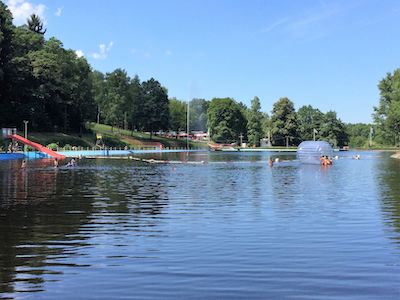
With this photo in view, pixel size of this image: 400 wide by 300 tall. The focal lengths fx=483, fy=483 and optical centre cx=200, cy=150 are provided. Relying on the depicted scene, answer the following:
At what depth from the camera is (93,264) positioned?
12.4 m

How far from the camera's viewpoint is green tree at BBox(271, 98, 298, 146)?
183 meters

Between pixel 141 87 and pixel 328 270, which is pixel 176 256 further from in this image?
pixel 141 87

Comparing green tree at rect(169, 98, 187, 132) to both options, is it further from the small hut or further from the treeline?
the small hut

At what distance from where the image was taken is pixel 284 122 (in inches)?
7274

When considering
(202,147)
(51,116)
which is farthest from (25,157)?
(202,147)

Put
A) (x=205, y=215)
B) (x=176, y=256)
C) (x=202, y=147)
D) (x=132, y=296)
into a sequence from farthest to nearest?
(x=202, y=147) → (x=205, y=215) → (x=176, y=256) → (x=132, y=296)

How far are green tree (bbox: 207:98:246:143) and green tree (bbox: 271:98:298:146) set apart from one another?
1788cm

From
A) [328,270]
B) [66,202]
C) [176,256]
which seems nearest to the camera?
[328,270]

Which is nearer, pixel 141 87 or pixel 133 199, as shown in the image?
pixel 133 199

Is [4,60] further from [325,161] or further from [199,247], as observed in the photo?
[199,247]

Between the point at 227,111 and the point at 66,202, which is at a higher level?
the point at 227,111

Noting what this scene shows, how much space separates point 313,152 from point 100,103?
86.1 meters

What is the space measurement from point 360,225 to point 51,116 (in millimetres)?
111888

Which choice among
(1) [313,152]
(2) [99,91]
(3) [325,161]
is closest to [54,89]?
(2) [99,91]
